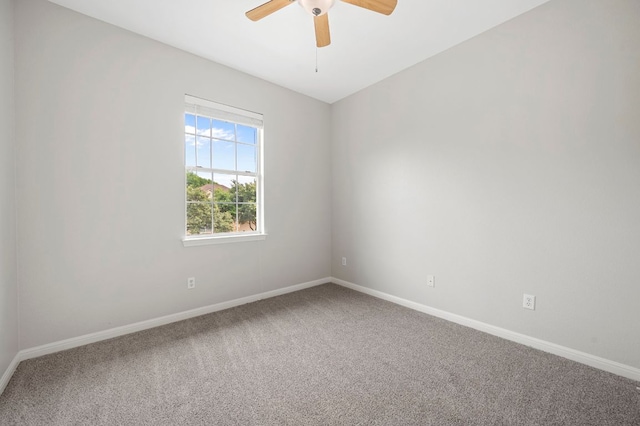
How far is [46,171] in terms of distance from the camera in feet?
7.06

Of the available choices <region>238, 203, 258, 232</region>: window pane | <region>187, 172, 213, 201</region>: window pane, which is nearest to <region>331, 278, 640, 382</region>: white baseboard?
<region>238, 203, 258, 232</region>: window pane

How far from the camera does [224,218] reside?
127 inches

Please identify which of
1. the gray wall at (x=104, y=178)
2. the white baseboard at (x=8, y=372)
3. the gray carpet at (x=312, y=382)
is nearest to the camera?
the gray carpet at (x=312, y=382)

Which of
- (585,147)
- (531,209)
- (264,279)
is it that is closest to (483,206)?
(531,209)

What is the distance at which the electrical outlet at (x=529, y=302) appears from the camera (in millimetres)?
2287

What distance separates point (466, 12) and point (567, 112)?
1135mm

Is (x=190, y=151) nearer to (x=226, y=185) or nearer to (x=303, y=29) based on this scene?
(x=226, y=185)

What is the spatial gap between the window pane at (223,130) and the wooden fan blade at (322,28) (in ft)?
5.00

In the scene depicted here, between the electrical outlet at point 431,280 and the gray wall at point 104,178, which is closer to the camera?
the gray wall at point 104,178

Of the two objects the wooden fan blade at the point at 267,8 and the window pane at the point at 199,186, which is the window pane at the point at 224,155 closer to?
the window pane at the point at 199,186

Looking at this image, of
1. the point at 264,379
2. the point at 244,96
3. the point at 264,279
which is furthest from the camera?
the point at 264,279

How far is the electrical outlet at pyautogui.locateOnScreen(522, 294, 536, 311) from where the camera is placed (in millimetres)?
2287

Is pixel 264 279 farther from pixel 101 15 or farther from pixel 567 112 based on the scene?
pixel 567 112

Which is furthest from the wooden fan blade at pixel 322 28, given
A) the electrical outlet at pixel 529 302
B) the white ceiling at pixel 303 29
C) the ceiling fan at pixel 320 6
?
A: the electrical outlet at pixel 529 302
